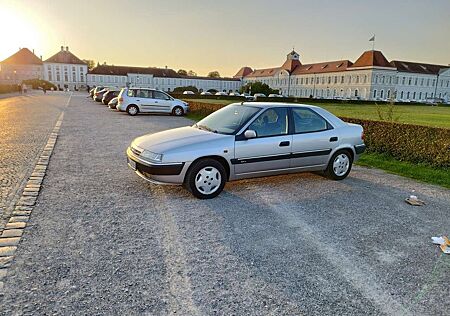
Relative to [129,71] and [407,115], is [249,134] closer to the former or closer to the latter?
[407,115]

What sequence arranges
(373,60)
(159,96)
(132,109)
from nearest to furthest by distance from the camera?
(132,109), (159,96), (373,60)

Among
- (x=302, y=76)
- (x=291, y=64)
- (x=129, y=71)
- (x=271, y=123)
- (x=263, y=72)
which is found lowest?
(x=271, y=123)

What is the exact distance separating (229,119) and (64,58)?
118074mm

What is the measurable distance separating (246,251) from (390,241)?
1.80 meters

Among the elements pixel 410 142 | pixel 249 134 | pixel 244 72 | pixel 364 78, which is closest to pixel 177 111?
pixel 410 142

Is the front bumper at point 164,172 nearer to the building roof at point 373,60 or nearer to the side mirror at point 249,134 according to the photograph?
the side mirror at point 249,134

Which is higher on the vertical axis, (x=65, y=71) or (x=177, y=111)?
(x=65, y=71)

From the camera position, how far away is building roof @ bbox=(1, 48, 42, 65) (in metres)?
106

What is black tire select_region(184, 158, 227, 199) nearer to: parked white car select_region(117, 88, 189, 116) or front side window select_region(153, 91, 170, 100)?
parked white car select_region(117, 88, 189, 116)

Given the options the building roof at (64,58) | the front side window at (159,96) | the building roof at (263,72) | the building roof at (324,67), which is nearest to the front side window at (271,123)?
the front side window at (159,96)

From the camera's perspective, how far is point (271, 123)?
586 cm

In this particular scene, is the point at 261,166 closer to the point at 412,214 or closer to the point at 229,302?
the point at 412,214

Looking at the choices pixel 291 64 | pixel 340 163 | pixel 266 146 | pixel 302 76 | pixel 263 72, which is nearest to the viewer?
pixel 266 146

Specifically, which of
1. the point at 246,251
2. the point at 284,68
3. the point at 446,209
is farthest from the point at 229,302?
the point at 284,68
